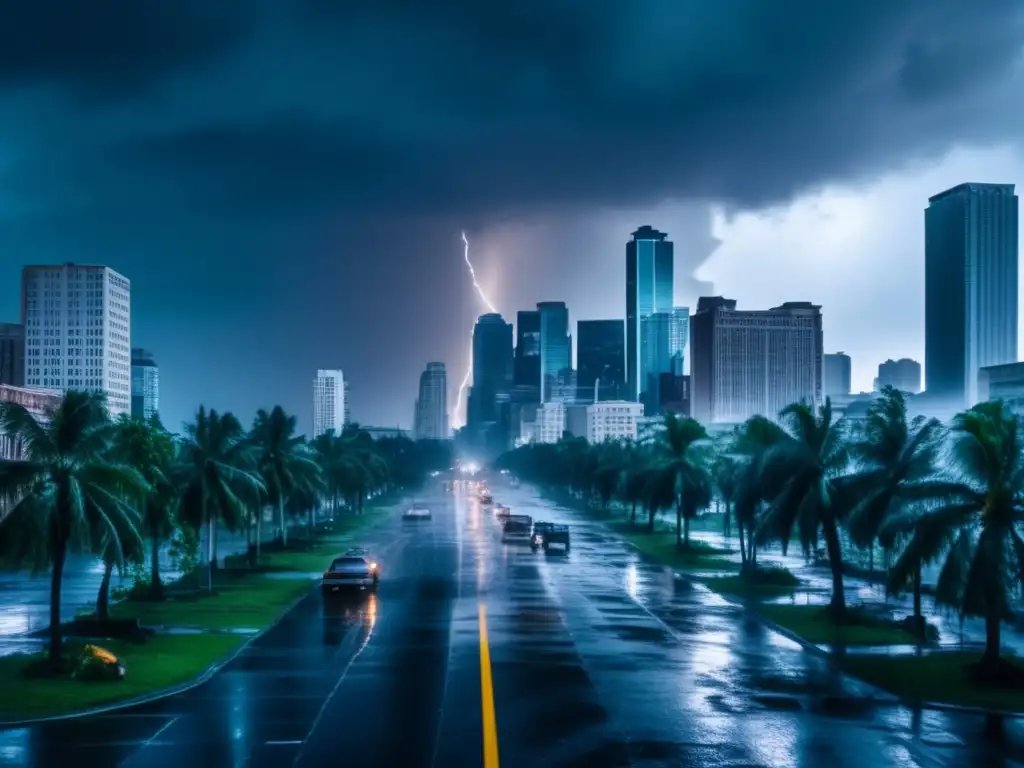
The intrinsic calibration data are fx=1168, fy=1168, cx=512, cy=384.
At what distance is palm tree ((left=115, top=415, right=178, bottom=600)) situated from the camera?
45.4m

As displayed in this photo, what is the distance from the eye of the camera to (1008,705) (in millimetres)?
28656

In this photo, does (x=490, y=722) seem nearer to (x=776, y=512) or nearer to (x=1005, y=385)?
(x=776, y=512)

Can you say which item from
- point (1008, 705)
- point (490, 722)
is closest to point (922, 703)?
point (1008, 705)

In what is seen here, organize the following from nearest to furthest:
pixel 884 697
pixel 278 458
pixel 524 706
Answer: pixel 524 706
pixel 884 697
pixel 278 458

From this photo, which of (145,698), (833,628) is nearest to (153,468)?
(145,698)

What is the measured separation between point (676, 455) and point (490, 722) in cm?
5480

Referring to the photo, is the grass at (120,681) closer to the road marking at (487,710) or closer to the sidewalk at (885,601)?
the road marking at (487,710)

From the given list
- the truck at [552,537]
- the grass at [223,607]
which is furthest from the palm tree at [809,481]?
the truck at [552,537]

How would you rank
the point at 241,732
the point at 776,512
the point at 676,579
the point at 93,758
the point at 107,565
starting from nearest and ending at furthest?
the point at 93,758 < the point at 241,732 < the point at 107,565 < the point at 776,512 < the point at 676,579

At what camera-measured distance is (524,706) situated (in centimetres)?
2816

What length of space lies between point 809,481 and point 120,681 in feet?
88.1

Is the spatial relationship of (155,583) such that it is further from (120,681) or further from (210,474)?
(120,681)

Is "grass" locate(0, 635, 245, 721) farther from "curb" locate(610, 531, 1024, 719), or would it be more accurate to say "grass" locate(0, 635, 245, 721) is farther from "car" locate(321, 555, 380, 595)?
"curb" locate(610, 531, 1024, 719)

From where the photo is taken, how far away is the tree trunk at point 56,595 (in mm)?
31344
